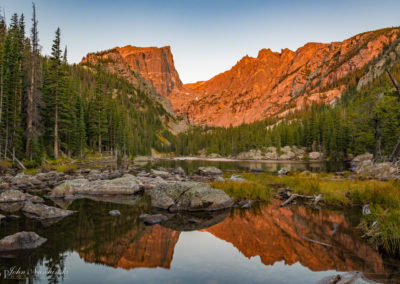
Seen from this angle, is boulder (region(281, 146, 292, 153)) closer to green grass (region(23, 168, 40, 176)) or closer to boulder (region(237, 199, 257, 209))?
boulder (region(237, 199, 257, 209))

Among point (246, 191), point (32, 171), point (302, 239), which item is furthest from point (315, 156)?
point (302, 239)

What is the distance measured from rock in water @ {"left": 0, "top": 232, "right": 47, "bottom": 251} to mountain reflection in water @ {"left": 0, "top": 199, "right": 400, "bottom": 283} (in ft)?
1.26

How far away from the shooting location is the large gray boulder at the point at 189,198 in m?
14.4

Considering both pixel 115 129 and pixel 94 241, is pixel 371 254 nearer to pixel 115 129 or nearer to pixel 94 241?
pixel 94 241

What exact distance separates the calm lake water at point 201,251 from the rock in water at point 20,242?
462mm

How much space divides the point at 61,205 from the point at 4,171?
63.6ft

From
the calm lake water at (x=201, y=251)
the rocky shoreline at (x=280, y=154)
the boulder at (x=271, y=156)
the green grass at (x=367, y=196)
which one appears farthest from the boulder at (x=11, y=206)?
the boulder at (x=271, y=156)

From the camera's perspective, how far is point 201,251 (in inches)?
344

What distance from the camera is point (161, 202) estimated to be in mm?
14773

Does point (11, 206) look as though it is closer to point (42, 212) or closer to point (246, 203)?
point (42, 212)

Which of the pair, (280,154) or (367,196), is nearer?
(367,196)

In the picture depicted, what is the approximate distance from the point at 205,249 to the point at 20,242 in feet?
21.7

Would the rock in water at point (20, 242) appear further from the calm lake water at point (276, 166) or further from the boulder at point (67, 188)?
the calm lake water at point (276, 166)

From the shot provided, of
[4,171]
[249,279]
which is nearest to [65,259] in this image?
[249,279]
